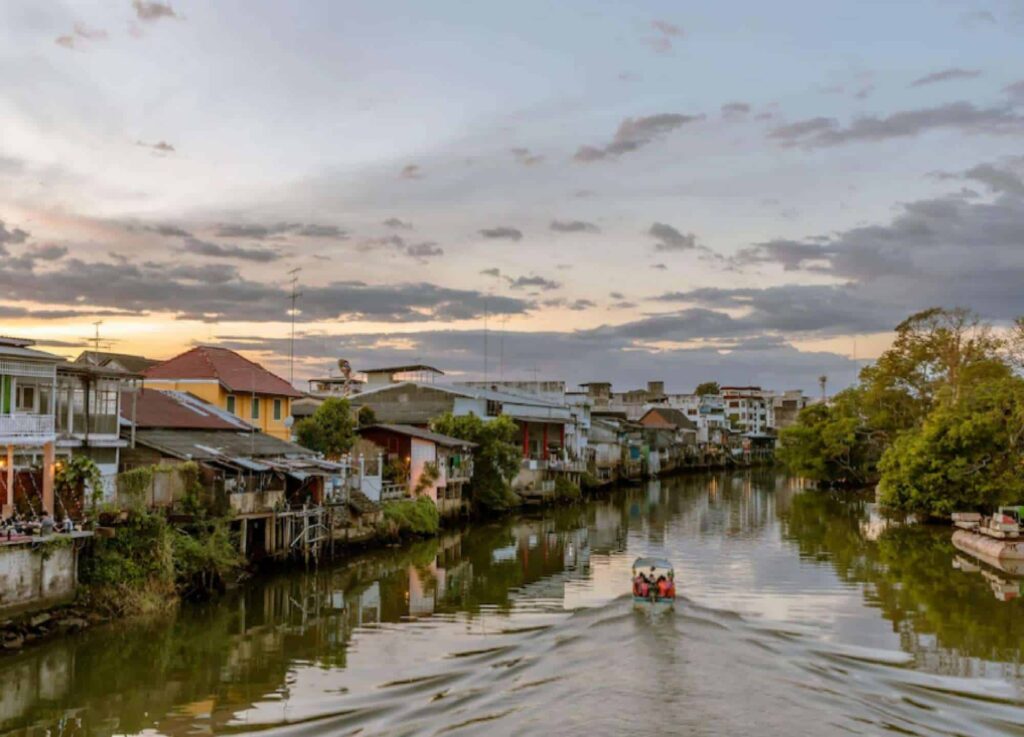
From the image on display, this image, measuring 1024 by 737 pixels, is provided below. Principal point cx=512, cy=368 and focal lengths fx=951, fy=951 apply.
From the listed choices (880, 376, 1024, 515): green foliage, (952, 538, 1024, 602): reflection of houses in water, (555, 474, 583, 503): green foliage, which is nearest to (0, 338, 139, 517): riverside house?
(952, 538, 1024, 602): reflection of houses in water

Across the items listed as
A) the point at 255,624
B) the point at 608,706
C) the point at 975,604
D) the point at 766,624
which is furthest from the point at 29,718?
the point at 975,604

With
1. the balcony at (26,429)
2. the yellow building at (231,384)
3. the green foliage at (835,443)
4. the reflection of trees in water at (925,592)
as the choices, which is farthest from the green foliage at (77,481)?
the green foliage at (835,443)

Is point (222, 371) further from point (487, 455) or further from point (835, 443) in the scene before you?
point (835, 443)

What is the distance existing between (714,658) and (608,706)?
167 inches

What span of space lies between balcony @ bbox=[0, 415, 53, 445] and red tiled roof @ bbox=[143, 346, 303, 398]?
17.9m

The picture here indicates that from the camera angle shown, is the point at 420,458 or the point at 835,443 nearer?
the point at 420,458

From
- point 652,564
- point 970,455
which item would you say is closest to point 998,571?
point 970,455

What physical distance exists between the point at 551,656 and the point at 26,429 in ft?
47.6

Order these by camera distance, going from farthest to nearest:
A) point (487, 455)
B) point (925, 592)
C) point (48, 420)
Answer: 1. point (487, 455)
2. point (925, 592)
3. point (48, 420)

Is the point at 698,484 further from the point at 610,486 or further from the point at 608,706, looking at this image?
the point at 608,706

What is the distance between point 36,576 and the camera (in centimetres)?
2205

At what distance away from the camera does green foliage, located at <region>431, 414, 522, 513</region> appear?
5338 centimetres

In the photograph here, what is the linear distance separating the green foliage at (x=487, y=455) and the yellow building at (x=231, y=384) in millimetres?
9719

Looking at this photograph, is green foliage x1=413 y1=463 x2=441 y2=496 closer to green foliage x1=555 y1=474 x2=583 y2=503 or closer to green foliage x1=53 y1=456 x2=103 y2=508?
green foliage x1=555 y1=474 x2=583 y2=503
